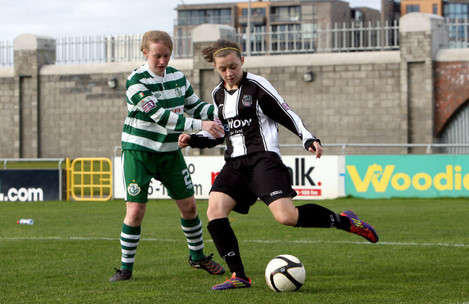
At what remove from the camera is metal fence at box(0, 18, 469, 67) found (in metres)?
32.0

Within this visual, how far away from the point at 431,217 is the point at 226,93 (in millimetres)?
8062

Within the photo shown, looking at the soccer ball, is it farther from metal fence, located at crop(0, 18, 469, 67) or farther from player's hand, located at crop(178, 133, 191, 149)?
metal fence, located at crop(0, 18, 469, 67)

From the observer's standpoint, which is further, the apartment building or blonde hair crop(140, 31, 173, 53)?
the apartment building

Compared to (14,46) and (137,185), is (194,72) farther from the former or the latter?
(137,185)

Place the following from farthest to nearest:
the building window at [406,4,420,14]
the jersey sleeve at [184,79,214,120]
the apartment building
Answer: the building window at [406,4,420,14] < the apartment building < the jersey sleeve at [184,79,214,120]

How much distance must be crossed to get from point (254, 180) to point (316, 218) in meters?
0.58

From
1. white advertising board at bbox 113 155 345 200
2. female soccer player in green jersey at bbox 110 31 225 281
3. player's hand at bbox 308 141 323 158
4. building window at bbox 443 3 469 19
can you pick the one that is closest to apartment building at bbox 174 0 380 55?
building window at bbox 443 3 469 19

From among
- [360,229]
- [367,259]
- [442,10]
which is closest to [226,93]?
[360,229]

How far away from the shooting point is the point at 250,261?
8719 millimetres

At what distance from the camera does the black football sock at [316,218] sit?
6914mm

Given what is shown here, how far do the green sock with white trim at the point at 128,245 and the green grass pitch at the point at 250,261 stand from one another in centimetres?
19

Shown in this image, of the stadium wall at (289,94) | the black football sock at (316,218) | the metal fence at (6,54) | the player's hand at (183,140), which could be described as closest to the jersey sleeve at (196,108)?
the player's hand at (183,140)

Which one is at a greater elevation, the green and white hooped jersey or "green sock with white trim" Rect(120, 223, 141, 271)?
the green and white hooped jersey

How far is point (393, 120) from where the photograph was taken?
30.4 m
